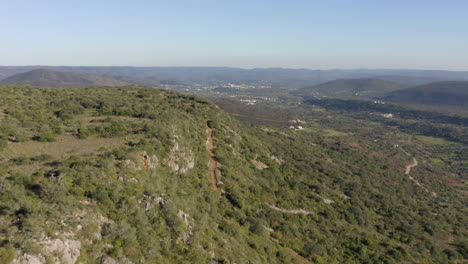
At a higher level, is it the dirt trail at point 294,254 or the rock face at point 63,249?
the rock face at point 63,249

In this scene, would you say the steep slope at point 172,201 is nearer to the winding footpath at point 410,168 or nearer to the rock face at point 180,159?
the rock face at point 180,159

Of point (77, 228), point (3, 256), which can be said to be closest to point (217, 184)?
point (77, 228)

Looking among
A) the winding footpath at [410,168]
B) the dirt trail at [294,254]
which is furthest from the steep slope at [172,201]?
the winding footpath at [410,168]

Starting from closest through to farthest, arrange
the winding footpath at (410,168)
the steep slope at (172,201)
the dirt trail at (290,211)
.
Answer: the steep slope at (172,201) → the dirt trail at (290,211) → the winding footpath at (410,168)

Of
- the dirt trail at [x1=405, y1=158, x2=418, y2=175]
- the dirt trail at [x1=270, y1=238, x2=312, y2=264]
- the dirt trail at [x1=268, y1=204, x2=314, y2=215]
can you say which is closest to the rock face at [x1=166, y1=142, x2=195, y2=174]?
the dirt trail at [x1=270, y1=238, x2=312, y2=264]

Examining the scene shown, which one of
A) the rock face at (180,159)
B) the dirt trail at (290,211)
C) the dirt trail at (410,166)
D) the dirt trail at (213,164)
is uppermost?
the rock face at (180,159)

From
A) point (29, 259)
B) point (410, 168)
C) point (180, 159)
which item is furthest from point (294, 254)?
point (410, 168)

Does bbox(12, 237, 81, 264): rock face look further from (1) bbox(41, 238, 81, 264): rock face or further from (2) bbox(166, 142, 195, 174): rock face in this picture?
(2) bbox(166, 142, 195, 174): rock face

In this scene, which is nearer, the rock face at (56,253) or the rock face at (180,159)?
the rock face at (56,253)

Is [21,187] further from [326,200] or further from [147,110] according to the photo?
[326,200]
